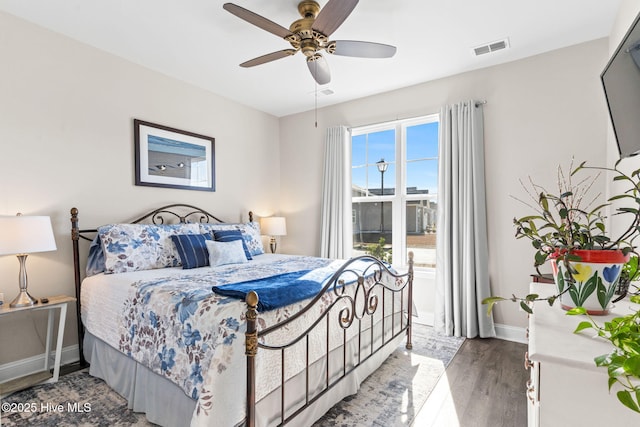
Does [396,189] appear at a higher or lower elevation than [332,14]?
lower

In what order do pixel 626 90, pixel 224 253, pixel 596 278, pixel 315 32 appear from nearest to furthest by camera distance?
pixel 596 278 < pixel 626 90 < pixel 315 32 < pixel 224 253

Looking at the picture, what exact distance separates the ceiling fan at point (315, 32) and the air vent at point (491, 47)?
3.95 feet

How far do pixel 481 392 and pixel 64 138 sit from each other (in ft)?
12.6

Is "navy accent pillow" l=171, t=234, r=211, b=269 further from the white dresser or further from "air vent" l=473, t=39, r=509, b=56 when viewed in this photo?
"air vent" l=473, t=39, r=509, b=56

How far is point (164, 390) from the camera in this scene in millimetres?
1812

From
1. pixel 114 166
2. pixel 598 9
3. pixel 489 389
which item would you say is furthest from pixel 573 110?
pixel 114 166

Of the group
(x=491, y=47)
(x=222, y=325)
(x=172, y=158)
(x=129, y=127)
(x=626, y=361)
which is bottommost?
(x=222, y=325)

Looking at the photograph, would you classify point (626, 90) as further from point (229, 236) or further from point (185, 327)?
point (229, 236)


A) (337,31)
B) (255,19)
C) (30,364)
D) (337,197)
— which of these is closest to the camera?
(255,19)

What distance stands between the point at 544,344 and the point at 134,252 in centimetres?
289

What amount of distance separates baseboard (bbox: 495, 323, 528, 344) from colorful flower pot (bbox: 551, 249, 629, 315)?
101 inches

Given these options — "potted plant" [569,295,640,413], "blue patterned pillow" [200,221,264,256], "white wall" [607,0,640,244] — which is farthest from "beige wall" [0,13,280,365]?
"white wall" [607,0,640,244]

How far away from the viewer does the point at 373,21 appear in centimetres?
257

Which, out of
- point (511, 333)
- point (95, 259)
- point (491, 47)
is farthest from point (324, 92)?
point (511, 333)
